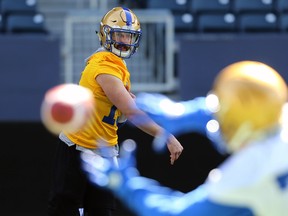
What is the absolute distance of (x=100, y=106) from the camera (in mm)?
5695

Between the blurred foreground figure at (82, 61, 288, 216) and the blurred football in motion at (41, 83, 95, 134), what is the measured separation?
0.28m

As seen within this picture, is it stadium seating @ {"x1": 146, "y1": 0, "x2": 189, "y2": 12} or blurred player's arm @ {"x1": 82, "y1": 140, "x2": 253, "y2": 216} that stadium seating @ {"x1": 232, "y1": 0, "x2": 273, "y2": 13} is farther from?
blurred player's arm @ {"x1": 82, "y1": 140, "x2": 253, "y2": 216}

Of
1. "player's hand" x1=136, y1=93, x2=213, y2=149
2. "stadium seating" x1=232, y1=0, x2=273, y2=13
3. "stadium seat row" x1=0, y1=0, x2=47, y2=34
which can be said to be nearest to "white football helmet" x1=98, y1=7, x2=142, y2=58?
"player's hand" x1=136, y1=93, x2=213, y2=149

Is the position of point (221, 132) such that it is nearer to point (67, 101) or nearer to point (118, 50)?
point (67, 101)

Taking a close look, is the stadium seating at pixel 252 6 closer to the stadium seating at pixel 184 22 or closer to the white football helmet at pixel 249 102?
the stadium seating at pixel 184 22

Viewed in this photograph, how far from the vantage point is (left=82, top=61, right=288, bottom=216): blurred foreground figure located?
3.13 meters

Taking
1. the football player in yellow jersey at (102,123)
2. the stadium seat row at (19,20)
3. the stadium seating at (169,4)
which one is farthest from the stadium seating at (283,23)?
the football player in yellow jersey at (102,123)

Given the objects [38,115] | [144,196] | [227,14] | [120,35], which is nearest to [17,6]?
[38,115]

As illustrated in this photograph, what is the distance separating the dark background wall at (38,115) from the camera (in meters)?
9.11

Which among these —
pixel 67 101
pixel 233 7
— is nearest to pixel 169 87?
pixel 233 7

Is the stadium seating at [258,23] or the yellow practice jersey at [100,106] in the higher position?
the yellow practice jersey at [100,106]

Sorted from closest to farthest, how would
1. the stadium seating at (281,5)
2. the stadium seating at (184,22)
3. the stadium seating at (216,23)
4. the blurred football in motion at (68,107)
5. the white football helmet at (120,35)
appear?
the blurred football in motion at (68,107)
the white football helmet at (120,35)
the stadium seating at (184,22)
the stadium seating at (216,23)
the stadium seating at (281,5)

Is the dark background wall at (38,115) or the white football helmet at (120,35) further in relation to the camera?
the dark background wall at (38,115)

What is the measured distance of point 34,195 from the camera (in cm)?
911
